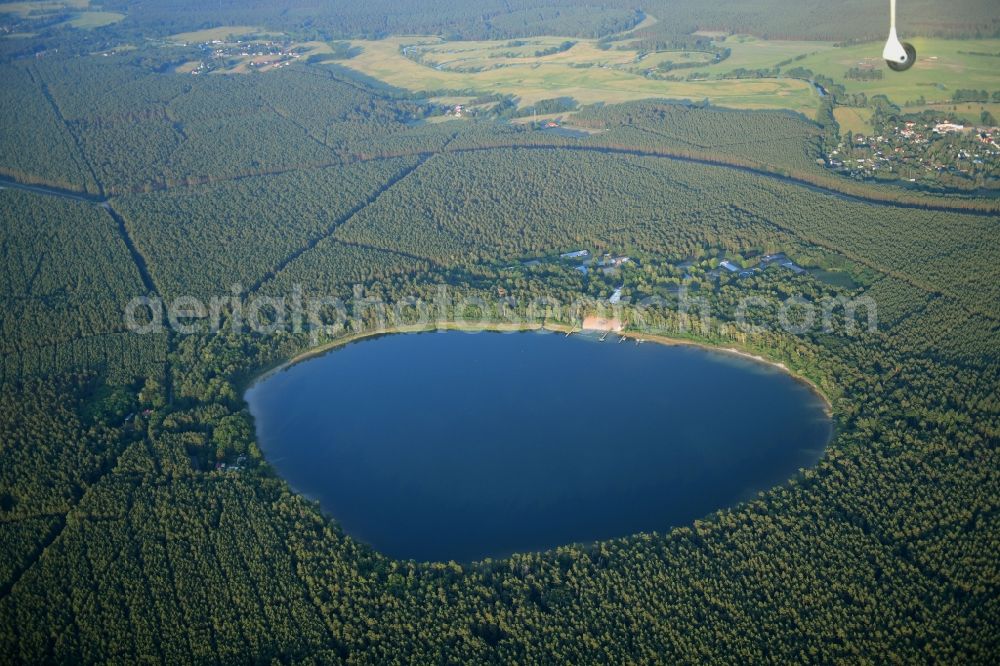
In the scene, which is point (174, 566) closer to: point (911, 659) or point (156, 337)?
point (156, 337)

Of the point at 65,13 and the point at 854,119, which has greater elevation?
the point at 65,13

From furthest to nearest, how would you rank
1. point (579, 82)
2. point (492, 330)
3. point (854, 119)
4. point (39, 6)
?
point (39, 6)
point (579, 82)
point (854, 119)
point (492, 330)

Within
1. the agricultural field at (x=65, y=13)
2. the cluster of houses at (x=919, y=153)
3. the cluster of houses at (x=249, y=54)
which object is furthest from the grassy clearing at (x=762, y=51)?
the agricultural field at (x=65, y=13)

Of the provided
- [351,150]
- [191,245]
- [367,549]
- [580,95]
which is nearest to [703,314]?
[367,549]

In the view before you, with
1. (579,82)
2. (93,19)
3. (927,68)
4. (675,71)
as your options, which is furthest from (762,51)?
(93,19)

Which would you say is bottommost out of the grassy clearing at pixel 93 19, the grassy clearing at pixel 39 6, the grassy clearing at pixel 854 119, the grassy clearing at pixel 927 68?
the grassy clearing at pixel 854 119

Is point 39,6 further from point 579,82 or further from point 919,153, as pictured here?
point 919,153

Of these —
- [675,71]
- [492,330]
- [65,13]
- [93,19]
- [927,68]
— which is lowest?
[492,330]

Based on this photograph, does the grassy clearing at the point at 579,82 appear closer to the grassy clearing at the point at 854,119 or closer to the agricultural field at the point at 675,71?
the agricultural field at the point at 675,71
